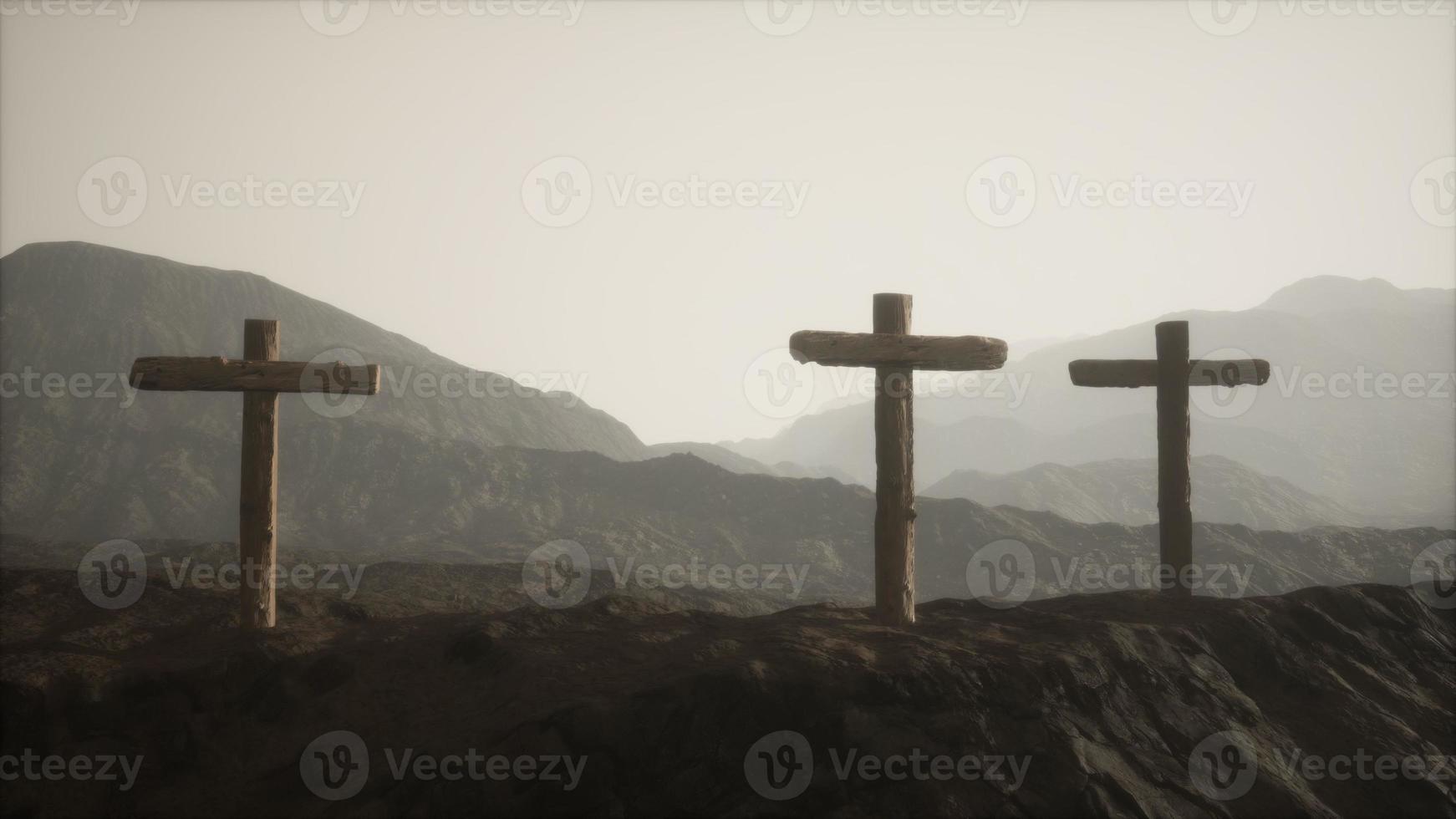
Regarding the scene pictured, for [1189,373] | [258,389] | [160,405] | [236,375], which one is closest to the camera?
[236,375]

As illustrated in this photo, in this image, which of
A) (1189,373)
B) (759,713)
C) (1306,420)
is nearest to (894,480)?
(759,713)

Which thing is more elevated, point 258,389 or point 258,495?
point 258,389

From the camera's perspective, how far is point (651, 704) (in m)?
7.89

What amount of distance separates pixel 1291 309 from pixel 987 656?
198 metres

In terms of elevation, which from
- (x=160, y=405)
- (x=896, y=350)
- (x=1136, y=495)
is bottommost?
(x=1136, y=495)

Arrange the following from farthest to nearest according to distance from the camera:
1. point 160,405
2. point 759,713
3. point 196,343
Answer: point 196,343 → point 160,405 → point 759,713

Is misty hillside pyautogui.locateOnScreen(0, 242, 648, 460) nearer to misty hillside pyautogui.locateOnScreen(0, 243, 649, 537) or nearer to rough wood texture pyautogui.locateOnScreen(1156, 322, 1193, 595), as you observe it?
misty hillside pyautogui.locateOnScreen(0, 243, 649, 537)

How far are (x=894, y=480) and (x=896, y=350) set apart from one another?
1376 mm

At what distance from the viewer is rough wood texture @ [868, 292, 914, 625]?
965cm

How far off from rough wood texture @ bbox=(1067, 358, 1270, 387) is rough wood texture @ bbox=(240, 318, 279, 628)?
9.67 m

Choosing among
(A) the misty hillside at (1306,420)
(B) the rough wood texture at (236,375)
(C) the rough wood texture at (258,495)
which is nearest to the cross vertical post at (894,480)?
(B) the rough wood texture at (236,375)

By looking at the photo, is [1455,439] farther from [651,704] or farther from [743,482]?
[651,704]

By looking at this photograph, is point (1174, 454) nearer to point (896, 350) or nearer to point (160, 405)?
point (896, 350)

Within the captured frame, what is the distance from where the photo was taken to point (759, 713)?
7.71m
